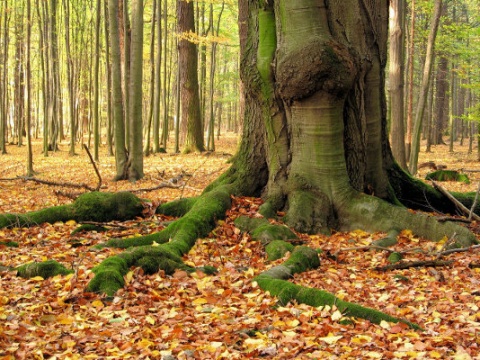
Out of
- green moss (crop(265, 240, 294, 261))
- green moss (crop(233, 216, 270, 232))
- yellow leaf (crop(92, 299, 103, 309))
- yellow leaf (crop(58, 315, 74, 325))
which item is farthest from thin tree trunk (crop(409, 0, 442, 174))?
yellow leaf (crop(58, 315, 74, 325))

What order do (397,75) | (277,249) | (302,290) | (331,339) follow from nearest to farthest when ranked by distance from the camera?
(331,339), (302,290), (277,249), (397,75)

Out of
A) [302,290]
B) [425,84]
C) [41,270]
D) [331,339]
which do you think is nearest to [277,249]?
[302,290]

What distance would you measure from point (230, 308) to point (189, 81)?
18.1m

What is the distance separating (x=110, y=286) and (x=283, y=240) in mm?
2583

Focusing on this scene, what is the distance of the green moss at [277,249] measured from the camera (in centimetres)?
608

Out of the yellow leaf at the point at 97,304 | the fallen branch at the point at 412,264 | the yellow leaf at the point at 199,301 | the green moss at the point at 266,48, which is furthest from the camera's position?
the green moss at the point at 266,48

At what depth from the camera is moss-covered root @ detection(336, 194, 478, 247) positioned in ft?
22.3

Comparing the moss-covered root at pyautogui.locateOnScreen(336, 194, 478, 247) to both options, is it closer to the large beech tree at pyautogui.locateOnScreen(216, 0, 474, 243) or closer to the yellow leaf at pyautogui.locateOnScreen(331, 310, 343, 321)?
the large beech tree at pyautogui.locateOnScreen(216, 0, 474, 243)

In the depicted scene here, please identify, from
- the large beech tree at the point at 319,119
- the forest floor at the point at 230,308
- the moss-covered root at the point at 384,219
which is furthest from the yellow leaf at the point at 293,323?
the moss-covered root at the point at 384,219

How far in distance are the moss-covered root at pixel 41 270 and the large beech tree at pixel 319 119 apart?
3109mm

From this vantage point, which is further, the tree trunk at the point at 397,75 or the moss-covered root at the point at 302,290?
the tree trunk at the point at 397,75

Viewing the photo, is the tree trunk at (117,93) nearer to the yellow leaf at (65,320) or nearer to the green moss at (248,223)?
the green moss at (248,223)

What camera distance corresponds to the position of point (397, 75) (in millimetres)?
13992

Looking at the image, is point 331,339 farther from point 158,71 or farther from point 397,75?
point 158,71
